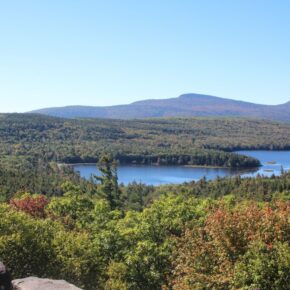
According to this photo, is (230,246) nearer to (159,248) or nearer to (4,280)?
(159,248)

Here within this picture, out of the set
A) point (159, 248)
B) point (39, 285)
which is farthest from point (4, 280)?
point (159, 248)

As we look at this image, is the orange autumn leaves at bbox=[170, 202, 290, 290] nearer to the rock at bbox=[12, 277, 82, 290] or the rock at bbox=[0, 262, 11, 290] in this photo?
the rock at bbox=[12, 277, 82, 290]

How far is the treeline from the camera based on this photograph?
3148 cm

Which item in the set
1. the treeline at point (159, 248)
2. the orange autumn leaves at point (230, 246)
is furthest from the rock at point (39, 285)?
the orange autumn leaves at point (230, 246)

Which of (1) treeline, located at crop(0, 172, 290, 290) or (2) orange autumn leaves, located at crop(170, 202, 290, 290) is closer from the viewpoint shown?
(1) treeline, located at crop(0, 172, 290, 290)

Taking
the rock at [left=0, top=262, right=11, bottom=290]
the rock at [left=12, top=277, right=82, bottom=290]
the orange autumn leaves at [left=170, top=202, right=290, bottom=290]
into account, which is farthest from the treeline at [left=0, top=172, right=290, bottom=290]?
the rock at [left=0, top=262, right=11, bottom=290]

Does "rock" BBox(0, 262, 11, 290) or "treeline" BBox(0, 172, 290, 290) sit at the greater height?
"rock" BBox(0, 262, 11, 290)

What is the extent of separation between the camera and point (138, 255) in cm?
4369

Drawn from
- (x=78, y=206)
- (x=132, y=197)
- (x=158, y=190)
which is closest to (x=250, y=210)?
(x=78, y=206)

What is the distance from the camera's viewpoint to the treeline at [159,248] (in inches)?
1240

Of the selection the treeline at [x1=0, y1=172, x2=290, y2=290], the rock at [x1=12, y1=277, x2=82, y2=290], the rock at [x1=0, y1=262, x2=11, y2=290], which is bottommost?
the treeline at [x1=0, y1=172, x2=290, y2=290]

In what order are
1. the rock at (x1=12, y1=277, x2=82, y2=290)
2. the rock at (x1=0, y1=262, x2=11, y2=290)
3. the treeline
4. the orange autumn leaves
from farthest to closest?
the orange autumn leaves, the treeline, the rock at (x1=12, y1=277, x2=82, y2=290), the rock at (x1=0, y1=262, x2=11, y2=290)

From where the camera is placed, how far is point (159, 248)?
45406 mm

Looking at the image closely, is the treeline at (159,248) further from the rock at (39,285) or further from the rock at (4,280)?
the rock at (4,280)
